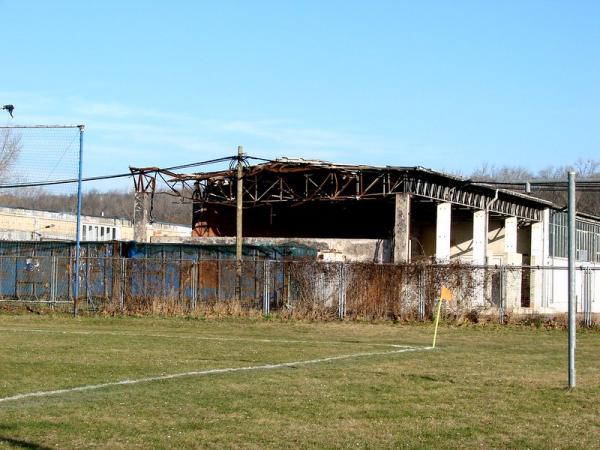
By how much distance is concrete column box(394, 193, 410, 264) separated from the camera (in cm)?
4394

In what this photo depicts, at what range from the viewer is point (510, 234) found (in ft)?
184

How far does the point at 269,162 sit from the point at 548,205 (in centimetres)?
2142

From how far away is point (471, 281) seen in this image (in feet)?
108

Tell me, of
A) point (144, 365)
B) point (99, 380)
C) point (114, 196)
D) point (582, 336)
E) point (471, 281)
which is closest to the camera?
point (99, 380)

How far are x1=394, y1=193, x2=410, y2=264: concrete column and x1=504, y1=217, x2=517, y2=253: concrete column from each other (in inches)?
534

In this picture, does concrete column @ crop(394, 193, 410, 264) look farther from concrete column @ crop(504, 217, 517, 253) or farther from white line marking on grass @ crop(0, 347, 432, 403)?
white line marking on grass @ crop(0, 347, 432, 403)

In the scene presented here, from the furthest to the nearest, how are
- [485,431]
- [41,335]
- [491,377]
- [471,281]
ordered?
[471,281] → [41,335] → [491,377] → [485,431]

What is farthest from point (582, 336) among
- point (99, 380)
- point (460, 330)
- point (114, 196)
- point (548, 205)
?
point (114, 196)

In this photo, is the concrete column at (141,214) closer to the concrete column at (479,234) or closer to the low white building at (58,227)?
the concrete column at (479,234)

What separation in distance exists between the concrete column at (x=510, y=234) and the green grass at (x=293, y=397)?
31.6 metres

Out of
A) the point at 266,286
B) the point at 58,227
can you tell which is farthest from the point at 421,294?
the point at 58,227

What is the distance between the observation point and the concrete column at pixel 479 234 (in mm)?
50812

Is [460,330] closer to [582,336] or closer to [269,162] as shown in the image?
[582,336]

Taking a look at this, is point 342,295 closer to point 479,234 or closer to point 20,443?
point 479,234
